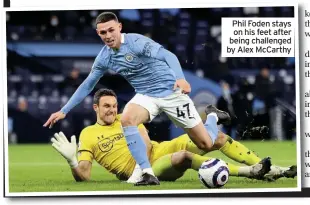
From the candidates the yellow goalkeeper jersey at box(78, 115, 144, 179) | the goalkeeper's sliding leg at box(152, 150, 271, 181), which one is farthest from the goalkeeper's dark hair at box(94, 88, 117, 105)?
the goalkeeper's sliding leg at box(152, 150, 271, 181)

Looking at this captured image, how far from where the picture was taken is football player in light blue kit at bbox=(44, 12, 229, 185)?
35.5 feet

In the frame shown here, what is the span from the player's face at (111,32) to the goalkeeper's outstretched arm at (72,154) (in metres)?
0.97

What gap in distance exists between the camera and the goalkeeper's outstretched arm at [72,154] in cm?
1091

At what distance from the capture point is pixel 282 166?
36.0 feet

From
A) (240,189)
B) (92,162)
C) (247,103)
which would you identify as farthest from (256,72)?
(92,162)

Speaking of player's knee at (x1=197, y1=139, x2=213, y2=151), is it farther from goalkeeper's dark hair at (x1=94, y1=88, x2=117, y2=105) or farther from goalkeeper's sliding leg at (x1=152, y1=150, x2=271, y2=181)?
goalkeeper's dark hair at (x1=94, y1=88, x2=117, y2=105)

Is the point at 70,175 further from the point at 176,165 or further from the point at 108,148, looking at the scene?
the point at 176,165

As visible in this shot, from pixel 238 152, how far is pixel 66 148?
1651mm

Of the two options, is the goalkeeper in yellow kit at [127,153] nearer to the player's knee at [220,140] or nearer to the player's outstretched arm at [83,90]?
the player's knee at [220,140]

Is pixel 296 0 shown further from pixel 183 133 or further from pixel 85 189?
pixel 85 189

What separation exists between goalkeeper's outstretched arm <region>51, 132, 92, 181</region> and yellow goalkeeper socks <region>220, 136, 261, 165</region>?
134 centimetres
